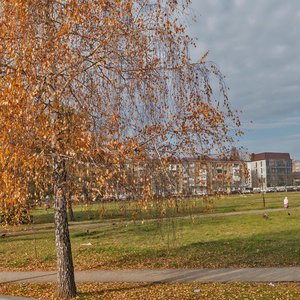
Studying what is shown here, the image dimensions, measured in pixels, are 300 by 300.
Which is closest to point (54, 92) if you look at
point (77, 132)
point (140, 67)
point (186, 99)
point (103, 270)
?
point (77, 132)

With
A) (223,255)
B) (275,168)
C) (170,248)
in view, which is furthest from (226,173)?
(275,168)

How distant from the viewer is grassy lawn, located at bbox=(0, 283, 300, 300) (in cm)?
890

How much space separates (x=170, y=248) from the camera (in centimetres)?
1574

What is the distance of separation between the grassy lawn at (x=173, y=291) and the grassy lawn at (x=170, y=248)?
1.16 m

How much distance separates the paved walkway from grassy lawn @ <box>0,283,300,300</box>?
58cm

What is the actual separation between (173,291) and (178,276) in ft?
5.76

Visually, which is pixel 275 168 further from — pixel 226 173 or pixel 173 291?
pixel 226 173

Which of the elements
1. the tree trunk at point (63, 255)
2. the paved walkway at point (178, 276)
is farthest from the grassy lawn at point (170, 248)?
the tree trunk at point (63, 255)

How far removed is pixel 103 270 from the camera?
41.6ft

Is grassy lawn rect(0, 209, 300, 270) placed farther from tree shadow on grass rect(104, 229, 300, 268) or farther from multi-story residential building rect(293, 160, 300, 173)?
multi-story residential building rect(293, 160, 300, 173)

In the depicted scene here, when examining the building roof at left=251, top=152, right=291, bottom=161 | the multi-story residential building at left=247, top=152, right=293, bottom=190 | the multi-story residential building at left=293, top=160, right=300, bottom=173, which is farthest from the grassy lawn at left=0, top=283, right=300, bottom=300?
the multi-story residential building at left=293, top=160, right=300, bottom=173

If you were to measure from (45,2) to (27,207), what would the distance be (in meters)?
3.77

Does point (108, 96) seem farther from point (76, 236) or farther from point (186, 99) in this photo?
point (76, 236)

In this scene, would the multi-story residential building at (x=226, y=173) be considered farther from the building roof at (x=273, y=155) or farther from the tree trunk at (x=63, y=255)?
the building roof at (x=273, y=155)
